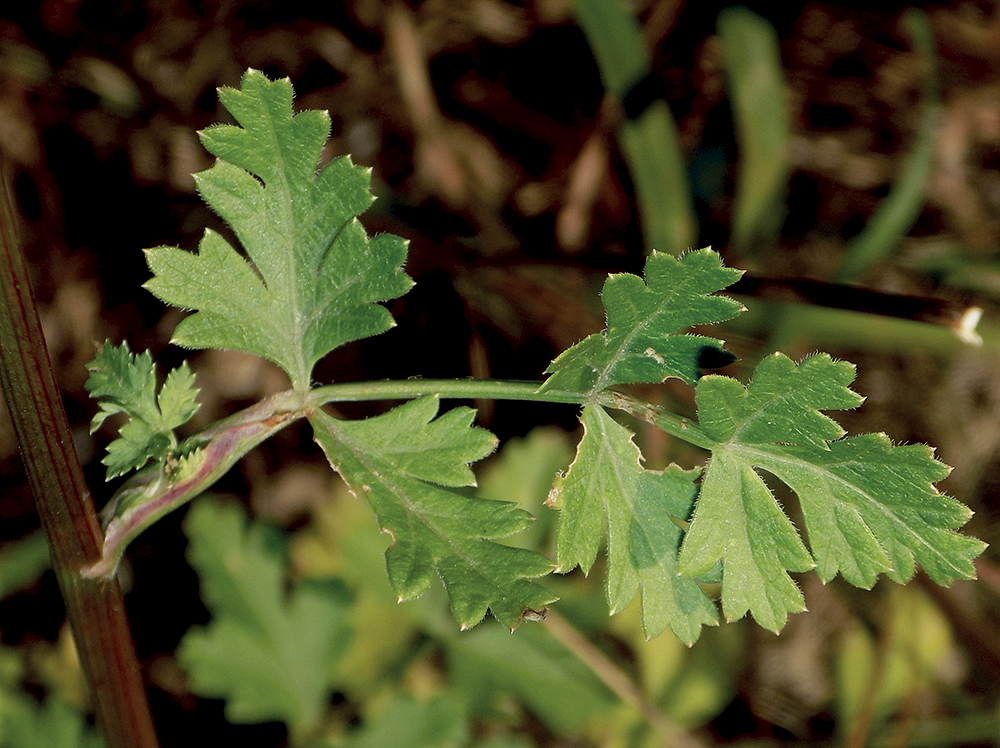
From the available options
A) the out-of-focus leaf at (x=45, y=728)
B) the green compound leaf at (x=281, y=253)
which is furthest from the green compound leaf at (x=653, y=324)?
the out-of-focus leaf at (x=45, y=728)

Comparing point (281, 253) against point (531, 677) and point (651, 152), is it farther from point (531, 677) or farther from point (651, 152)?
point (651, 152)

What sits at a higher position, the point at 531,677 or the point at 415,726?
the point at 415,726

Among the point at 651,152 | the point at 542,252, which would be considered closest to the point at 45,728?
the point at 542,252

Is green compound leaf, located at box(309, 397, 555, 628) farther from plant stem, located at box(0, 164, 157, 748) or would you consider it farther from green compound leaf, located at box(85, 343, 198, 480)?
plant stem, located at box(0, 164, 157, 748)

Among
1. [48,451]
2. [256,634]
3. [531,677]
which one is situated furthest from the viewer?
[531,677]

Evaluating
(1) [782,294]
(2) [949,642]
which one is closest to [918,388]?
(2) [949,642]

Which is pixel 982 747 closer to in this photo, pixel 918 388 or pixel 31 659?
pixel 918 388
